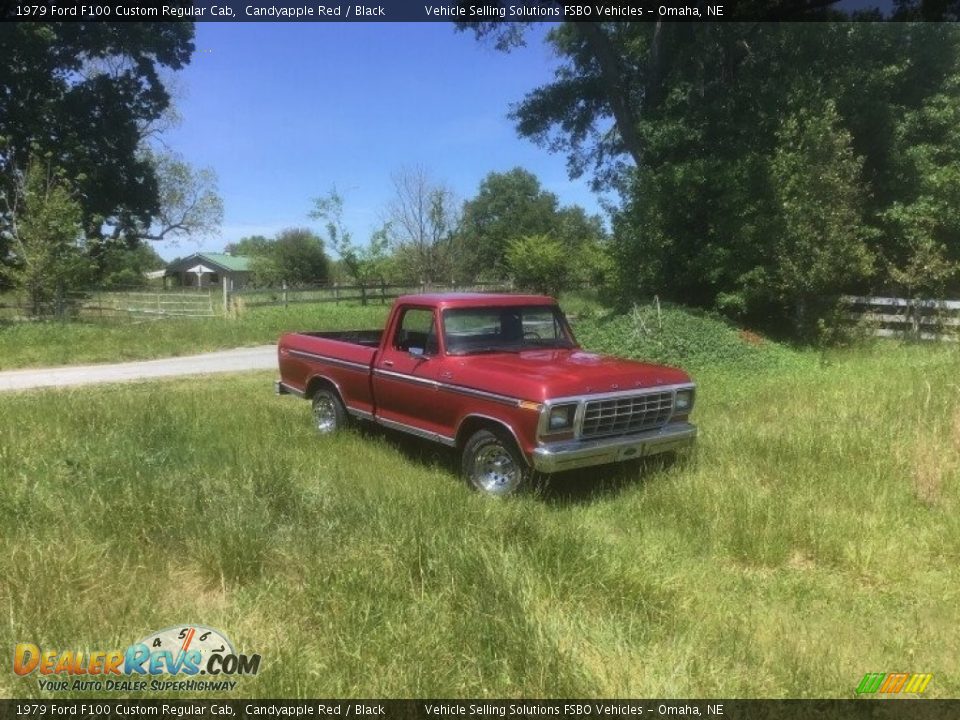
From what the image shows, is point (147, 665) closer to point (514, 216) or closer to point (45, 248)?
point (45, 248)

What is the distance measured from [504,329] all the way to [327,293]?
2493 centimetres

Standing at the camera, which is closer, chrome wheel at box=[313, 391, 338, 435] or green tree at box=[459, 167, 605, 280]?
chrome wheel at box=[313, 391, 338, 435]

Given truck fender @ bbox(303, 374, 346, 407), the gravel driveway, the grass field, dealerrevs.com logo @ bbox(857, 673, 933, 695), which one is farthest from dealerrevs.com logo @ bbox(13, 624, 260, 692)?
the gravel driveway

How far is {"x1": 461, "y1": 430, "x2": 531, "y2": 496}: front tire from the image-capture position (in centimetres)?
568

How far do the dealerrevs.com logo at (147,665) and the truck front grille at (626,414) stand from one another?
126 inches

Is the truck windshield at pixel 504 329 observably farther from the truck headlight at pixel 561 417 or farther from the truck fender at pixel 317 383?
the truck fender at pixel 317 383

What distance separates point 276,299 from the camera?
28.3 m

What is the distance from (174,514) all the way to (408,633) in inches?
82.0

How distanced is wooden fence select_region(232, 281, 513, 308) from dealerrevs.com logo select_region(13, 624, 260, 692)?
21.8m

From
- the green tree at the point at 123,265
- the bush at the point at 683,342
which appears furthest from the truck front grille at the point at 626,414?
the green tree at the point at 123,265

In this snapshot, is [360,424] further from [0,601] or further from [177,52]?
[177,52]

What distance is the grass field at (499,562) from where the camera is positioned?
3223 millimetres

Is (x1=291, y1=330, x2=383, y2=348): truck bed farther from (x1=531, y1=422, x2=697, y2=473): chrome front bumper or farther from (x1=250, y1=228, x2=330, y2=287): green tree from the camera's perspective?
(x1=250, y1=228, x2=330, y2=287): green tree

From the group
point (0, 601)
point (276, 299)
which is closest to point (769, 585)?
point (0, 601)
